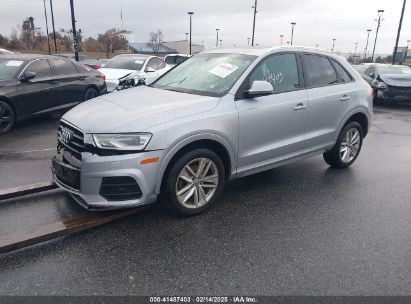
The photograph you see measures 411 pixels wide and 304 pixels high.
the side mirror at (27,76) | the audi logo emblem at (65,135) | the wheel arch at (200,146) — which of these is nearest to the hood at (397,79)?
the wheel arch at (200,146)

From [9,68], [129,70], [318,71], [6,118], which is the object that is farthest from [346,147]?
[129,70]

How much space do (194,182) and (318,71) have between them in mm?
2427

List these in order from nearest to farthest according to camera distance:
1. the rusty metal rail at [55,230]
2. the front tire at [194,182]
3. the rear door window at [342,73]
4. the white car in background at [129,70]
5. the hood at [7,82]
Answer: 1. the rusty metal rail at [55,230]
2. the front tire at [194,182]
3. the rear door window at [342,73]
4. the hood at [7,82]
5. the white car in background at [129,70]

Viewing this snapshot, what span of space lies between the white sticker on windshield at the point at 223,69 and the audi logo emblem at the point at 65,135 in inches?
70.0

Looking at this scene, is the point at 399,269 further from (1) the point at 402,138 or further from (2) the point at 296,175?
(1) the point at 402,138

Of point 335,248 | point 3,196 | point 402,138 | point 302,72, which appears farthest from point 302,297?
point 402,138

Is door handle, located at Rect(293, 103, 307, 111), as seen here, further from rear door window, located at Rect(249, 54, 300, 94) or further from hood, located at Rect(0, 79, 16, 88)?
hood, located at Rect(0, 79, 16, 88)

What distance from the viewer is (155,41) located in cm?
6481

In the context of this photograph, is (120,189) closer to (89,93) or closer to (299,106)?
(299,106)

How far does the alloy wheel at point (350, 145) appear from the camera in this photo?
207 inches

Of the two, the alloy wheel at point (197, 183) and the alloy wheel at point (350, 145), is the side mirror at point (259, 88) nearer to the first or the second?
the alloy wheel at point (197, 183)

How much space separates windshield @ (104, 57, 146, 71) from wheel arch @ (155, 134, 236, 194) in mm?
8452

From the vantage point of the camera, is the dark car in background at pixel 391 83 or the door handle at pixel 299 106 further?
the dark car in background at pixel 391 83

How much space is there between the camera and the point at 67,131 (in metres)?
3.46
